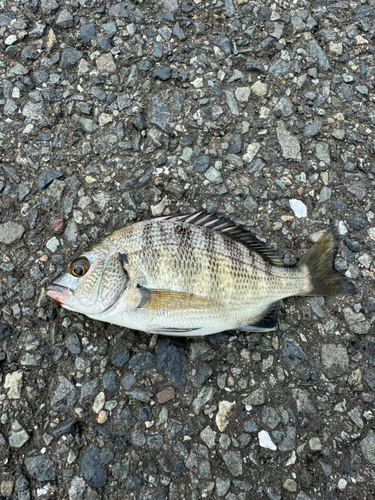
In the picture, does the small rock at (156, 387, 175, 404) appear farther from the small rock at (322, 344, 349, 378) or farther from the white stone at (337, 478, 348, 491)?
the white stone at (337, 478, 348, 491)

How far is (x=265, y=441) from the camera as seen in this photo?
9.53 feet

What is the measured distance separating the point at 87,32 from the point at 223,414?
3558 millimetres

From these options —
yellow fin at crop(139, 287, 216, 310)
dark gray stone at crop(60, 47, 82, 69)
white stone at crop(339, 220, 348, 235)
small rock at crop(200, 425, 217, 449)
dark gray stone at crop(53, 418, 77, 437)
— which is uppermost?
dark gray stone at crop(60, 47, 82, 69)

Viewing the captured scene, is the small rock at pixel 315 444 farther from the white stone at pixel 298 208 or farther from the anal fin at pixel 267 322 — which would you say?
the white stone at pixel 298 208

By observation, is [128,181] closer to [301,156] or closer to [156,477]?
[301,156]

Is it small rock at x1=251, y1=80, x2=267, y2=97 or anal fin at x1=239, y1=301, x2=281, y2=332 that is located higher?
small rock at x1=251, y1=80, x2=267, y2=97

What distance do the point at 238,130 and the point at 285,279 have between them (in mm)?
1466

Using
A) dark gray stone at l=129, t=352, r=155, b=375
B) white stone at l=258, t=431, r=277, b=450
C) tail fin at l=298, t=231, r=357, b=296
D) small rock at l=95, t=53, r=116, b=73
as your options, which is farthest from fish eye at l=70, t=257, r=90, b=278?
small rock at l=95, t=53, r=116, b=73

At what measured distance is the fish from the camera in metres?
2.77

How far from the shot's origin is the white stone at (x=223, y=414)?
2908 millimetres

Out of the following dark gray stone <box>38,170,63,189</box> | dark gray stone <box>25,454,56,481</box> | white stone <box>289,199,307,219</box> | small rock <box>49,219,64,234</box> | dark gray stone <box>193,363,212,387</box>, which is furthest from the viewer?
white stone <box>289,199,307,219</box>

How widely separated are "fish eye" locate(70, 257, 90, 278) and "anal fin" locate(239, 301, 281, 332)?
1.24 metres

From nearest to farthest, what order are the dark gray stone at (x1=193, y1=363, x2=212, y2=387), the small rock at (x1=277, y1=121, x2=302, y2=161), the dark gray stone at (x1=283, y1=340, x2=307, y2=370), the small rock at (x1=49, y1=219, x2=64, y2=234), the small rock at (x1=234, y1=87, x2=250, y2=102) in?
the dark gray stone at (x1=193, y1=363, x2=212, y2=387) < the dark gray stone at (x1=283, y1=340, x2=307, y2=370) < the small rock at (x1=49, y1=219, x2=64, y2=234) < the small rock at (x1=277, y1=121, x2=302, y2=161) < the small rock at (x1=234, y1=87, x2=250, y2=102)

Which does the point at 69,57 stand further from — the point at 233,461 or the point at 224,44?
the point at 233,461
